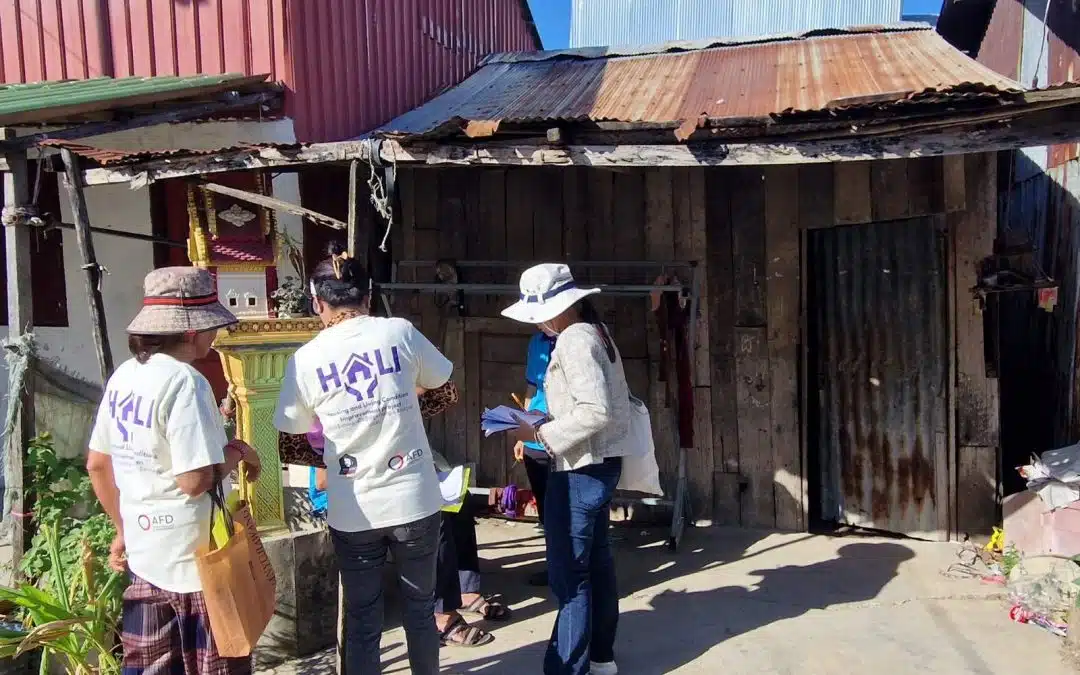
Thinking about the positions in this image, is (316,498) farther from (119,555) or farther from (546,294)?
(546,294)

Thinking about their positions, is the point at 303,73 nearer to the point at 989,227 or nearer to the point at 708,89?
the point at 708,89

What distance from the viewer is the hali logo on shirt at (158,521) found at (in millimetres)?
2625

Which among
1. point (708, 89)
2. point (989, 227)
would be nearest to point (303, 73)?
point (708, 89)

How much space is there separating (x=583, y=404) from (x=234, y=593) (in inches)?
57.5

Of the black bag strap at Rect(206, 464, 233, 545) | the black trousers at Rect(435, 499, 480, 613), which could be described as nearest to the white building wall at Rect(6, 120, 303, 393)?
the black trousers at Rect(435, 499, 480, 613)

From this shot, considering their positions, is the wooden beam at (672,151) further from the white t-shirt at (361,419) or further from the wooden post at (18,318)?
the white t-shirt at (361,419)

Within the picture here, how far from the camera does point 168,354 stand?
2.71 meters

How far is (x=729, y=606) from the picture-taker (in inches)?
177

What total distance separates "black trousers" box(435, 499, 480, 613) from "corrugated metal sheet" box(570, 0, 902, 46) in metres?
7.98

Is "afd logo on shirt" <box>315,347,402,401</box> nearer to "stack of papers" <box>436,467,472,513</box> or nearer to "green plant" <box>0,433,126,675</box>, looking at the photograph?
"stack of papers" <box>436,467,472,513</box>

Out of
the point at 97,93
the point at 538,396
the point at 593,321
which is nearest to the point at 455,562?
the point at 538,396

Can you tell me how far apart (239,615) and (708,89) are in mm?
4795

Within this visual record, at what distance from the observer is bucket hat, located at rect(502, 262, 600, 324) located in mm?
3355

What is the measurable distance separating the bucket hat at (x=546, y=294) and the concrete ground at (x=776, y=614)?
1.75 meters
